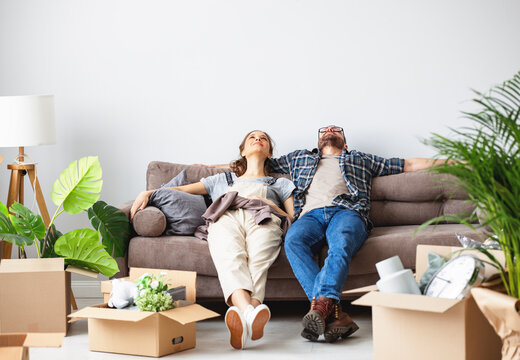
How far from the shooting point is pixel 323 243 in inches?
126

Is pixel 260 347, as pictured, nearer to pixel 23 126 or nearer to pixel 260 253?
pixel 260 253

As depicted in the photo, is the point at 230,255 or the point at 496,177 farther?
the point at 230,255

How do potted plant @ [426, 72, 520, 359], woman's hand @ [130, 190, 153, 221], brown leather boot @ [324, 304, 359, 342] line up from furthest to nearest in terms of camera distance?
1. woman's hand @ [130, 190, 153, 221]
2. brown leather boot @ [324, 304, 359, 342]
3. potted plant @ [426, 72, 520, 359]

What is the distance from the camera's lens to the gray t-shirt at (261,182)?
359 centimetres

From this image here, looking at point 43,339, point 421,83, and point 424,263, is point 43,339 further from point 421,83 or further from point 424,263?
point 421,83

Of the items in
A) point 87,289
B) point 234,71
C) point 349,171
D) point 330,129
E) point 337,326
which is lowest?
point 87,289

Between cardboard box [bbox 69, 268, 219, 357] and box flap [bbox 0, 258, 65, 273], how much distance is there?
14.0 inches

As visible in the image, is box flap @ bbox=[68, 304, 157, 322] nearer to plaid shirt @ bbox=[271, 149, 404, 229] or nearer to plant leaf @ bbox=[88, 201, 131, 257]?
plant leaf @ bbox=[88, 201, 131, 257]

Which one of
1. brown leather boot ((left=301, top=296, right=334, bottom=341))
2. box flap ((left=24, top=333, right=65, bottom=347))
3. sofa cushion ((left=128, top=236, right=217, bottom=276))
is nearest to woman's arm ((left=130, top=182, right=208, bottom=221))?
sofa cushion ((left=128, top=236, right=217, bottom=276))

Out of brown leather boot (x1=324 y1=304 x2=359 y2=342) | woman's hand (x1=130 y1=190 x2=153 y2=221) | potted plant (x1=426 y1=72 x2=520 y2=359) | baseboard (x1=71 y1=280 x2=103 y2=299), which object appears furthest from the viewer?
baseboard (x1=71 y1=280 x2=103 y2=299)

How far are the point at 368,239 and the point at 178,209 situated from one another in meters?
1.05

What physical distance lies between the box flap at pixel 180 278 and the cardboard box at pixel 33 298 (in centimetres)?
34

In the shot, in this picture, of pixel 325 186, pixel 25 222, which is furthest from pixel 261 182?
pixel 25 222

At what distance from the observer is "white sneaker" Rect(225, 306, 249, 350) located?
261 centimetres
